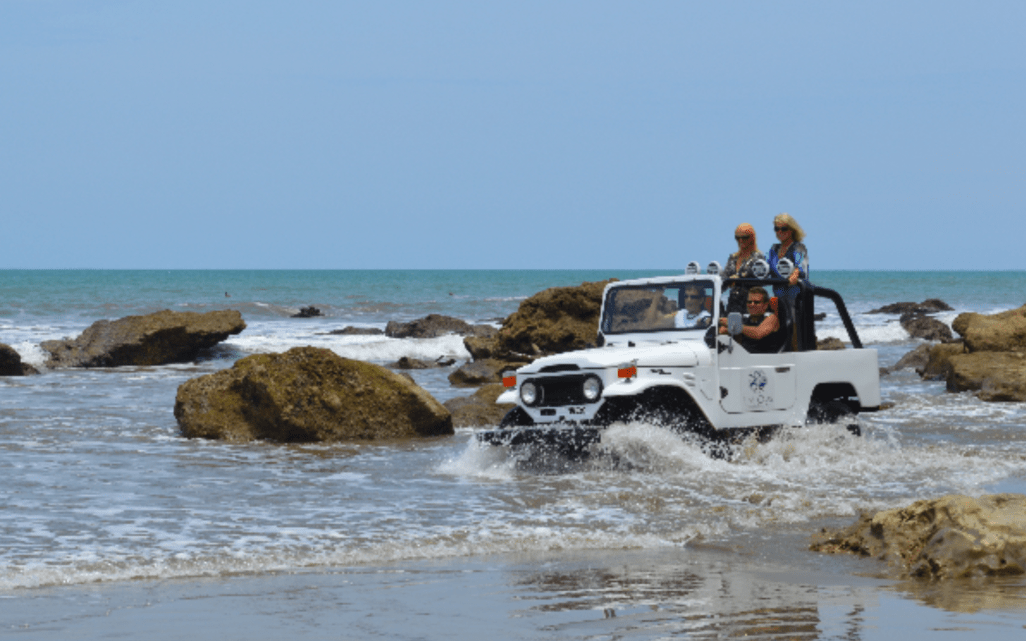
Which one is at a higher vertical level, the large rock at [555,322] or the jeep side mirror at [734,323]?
the jeep side mirror at [734,323]

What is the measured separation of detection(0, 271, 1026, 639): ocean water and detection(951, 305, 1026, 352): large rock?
492 cm

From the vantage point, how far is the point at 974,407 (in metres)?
16.3

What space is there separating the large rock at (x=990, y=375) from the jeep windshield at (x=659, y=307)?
28.1 feet

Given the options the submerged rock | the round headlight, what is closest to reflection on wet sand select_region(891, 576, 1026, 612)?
the round headlight

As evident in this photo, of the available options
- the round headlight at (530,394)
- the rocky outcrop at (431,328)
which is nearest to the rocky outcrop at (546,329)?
the round headlight at (530,394)

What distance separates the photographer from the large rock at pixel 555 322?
20672 millimetres

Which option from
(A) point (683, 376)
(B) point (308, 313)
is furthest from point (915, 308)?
(A) point (683, 376)

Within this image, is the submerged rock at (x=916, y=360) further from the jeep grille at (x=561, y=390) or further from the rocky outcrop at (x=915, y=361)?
the jeep grille at (x=561, y=390)

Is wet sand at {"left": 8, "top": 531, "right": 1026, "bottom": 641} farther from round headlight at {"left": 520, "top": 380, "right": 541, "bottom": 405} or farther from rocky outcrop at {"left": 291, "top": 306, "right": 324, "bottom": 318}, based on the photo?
rocky outcrop at {"left": 291, "top": 306, "right": 324, "bottom": 318}

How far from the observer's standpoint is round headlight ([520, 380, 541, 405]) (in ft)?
32.3

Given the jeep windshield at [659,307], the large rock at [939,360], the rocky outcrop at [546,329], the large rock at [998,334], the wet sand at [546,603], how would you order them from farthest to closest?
the rocky outcrop at [546,329] < the large rock at [939,360] < the large rock at [998,334] < the jeep windshield at [659,307] < the wet sand at [546,603]

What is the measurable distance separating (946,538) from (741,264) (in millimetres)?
5013

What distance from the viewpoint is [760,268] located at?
1022 cm

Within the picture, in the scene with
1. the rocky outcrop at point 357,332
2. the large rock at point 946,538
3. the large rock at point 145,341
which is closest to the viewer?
the large rock at point 946,538
